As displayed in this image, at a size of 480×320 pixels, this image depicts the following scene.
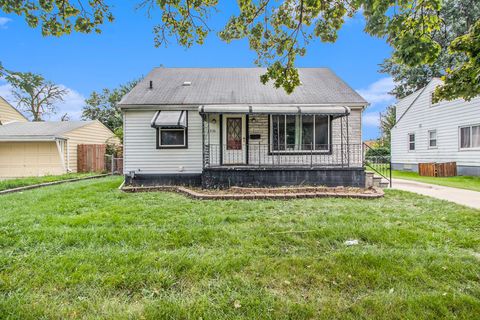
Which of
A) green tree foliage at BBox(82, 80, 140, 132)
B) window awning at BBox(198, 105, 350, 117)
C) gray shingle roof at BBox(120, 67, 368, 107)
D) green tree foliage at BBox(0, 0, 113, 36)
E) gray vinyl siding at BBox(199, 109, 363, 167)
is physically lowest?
gray vinyl siding at BBox(199, 109, 363, 167)

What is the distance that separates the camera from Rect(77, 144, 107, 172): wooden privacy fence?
16297 mm

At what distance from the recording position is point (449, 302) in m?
2.41

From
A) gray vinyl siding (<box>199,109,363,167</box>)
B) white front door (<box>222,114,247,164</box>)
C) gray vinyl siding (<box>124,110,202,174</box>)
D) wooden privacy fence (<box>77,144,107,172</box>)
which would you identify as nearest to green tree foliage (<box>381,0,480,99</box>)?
gray vinyl siding (<box>199,109,363,167</box>)

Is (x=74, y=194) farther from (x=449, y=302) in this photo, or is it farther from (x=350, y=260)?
(x=449, y=302)

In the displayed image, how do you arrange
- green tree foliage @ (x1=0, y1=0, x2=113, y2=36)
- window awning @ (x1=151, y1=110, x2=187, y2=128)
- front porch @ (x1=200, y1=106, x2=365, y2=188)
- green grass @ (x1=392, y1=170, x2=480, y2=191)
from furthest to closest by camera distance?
front porch @ (x1=200, y1=106, x2=365, y2=188) → green grass @ (x1=392, y1=170, x2=480, y2=191) → window awning @ (x1=151, y1=110, x2=187, y2=128) → green tree foliage @ (x1=0, y1=0, x2=113, y2=36)

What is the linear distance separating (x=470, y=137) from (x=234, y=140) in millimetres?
11323

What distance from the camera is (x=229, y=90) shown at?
11.1m

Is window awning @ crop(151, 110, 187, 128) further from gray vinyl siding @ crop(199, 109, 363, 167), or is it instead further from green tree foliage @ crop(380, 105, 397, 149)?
green tree foliage @ crop(380, 105, 397, 149)

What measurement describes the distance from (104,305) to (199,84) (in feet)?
34.5

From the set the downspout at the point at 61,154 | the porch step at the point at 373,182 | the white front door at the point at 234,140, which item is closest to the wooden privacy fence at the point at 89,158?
the downspout at the point at 61,154

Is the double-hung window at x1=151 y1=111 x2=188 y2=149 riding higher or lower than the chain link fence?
higher

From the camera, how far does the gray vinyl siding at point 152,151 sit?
32.2 feet

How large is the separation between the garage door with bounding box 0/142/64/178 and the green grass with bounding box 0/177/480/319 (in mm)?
11658

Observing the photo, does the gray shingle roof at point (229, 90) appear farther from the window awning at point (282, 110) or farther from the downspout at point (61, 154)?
the downspout at point (61, 154)
